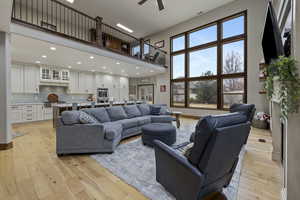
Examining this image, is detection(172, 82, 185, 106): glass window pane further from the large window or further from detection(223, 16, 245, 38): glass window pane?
detection(223, 16, 245, 38): glass window pane

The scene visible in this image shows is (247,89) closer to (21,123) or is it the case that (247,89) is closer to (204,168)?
(204,168)

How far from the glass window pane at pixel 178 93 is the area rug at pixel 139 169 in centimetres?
498

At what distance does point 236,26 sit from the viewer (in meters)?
5.68

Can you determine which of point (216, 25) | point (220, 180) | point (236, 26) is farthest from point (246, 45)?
point (220, 180)

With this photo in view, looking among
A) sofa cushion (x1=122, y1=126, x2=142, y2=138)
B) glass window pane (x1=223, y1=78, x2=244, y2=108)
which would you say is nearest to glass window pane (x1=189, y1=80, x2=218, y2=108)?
glass window pane (x1=223, y1=78, x2=244, y2=108)

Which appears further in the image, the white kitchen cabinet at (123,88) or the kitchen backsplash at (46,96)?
the white kitchen cabinet at (123,88)

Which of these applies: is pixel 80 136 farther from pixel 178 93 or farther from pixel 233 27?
pixel 233 27

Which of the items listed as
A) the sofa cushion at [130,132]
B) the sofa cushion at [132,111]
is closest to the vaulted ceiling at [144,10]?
the sofa cushion at [132,111]

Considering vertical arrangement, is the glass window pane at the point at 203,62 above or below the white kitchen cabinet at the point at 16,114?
above

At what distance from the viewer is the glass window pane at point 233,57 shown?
5.57 m

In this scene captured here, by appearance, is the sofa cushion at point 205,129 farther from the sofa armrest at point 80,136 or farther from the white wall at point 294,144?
the sofa armrest at point 80,136

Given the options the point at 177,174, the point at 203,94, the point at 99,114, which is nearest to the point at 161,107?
the point at 99,114

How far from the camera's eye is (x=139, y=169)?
211 cm

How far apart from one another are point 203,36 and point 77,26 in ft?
22.3
